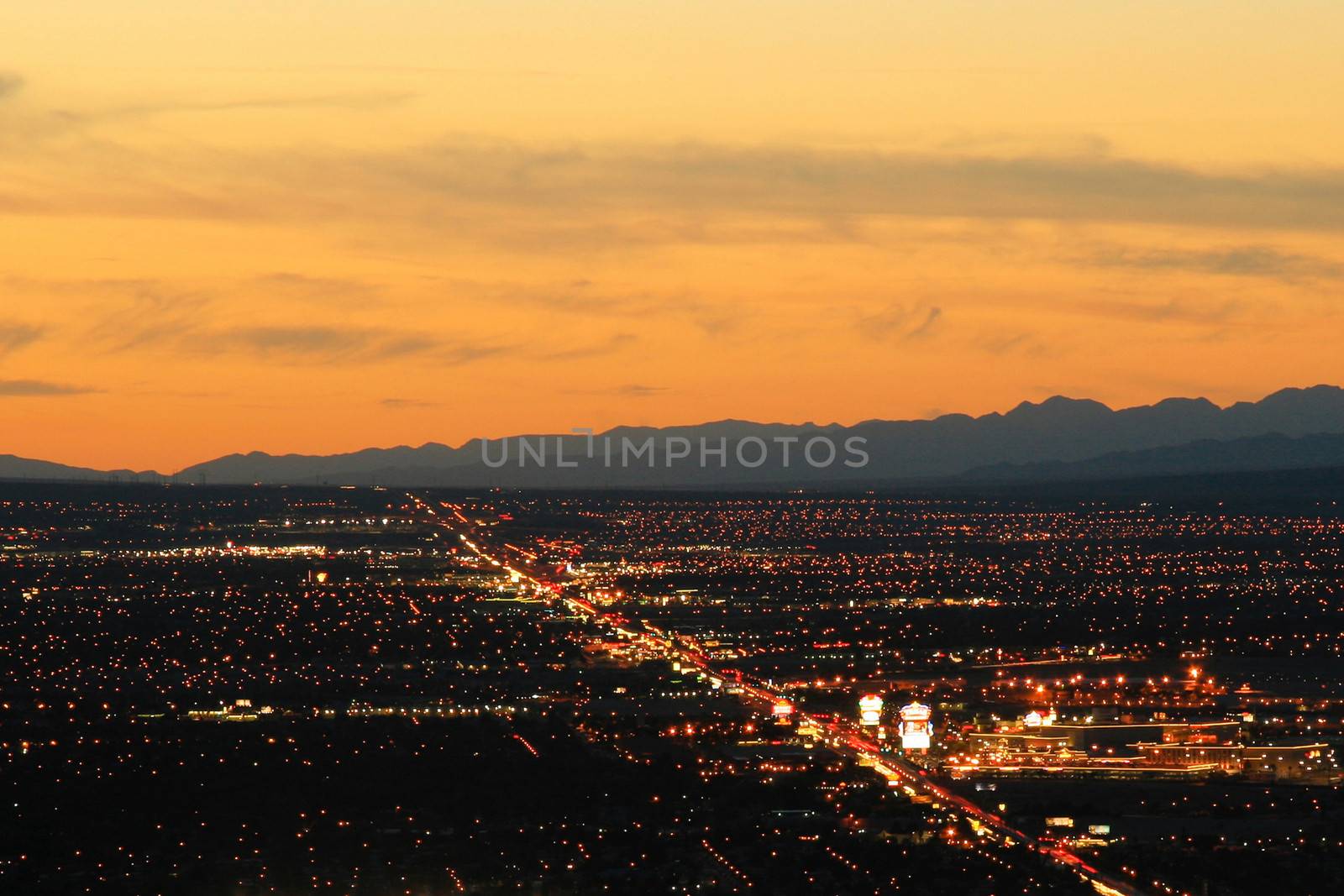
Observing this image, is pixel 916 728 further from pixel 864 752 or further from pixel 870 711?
pixel 870 711

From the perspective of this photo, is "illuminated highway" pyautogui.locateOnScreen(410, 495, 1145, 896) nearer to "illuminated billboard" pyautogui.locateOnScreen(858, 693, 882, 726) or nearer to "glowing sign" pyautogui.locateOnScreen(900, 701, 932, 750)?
"illuminated billboard" pyautogui.locateOnScreen(858, 693, 882, 726)

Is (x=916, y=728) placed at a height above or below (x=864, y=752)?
above

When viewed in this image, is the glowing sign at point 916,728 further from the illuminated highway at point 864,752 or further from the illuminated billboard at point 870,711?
the illuminated billboard at point 870,711

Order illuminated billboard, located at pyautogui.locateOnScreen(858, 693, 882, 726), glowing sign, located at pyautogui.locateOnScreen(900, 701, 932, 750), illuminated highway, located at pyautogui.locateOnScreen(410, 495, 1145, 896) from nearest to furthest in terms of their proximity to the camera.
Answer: illuminated highway, located at pyautogui.locateOnScreen(410, 495, 1145, 896)
glowing sign, located at pyautogui.locateOnScreen(900, 701, 932, 750)
illuminated billboard, located at pyautogui.locateOnScreen(858, 693, 882, 726)

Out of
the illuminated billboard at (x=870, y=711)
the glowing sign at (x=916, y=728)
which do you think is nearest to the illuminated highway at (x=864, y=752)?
the illuminated billboard at (x=870, y=711)

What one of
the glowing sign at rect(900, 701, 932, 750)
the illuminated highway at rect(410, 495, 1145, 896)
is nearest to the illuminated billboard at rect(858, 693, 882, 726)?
the illuminated highway at rect(410, 495, 1145, 896)

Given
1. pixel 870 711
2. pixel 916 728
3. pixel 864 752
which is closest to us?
pixel 864 752

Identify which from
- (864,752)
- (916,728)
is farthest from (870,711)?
(864,752)

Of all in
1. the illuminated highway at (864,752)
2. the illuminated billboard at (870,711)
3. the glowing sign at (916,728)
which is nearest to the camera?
the illuminated highway at (864,752)
